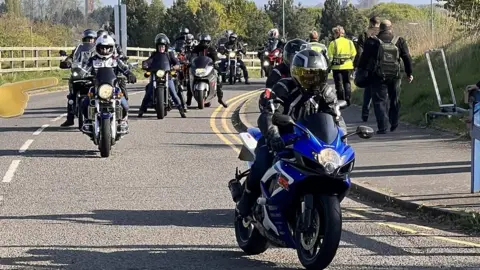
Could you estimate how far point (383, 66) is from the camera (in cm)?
1540

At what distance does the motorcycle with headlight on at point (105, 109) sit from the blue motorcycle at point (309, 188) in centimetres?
708

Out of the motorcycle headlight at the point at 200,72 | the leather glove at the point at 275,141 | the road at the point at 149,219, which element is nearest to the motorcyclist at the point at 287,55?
the leather glove at the point at 275,141

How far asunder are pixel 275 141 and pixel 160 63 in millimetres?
12977

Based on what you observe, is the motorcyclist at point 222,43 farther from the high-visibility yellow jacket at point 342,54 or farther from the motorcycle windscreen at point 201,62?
the high-visibility yellow jacket at point 342,54

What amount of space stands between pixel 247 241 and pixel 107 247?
1293 mm

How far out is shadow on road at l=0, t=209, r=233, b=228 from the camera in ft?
30.3

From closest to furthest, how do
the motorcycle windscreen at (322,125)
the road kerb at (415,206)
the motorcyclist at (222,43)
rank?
the motorcycle windscreen at (322,125), the road kerb at (415,206), the motorcyclist at (222,43)

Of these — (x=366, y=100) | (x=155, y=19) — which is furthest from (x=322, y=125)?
(x=155, y=19)

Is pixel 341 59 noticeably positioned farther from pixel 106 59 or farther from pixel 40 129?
pixel 40 129

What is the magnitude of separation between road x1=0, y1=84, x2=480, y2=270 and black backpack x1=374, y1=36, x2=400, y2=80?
9.10 feet

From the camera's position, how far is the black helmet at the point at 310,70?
7266 millimetres

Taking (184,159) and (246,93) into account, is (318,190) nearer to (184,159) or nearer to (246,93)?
(184,159)

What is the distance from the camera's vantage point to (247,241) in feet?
25.4

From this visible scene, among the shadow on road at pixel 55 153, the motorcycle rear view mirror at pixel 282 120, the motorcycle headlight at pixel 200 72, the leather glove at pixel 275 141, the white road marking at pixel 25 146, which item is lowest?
the shadow on road at pixel 55 153
